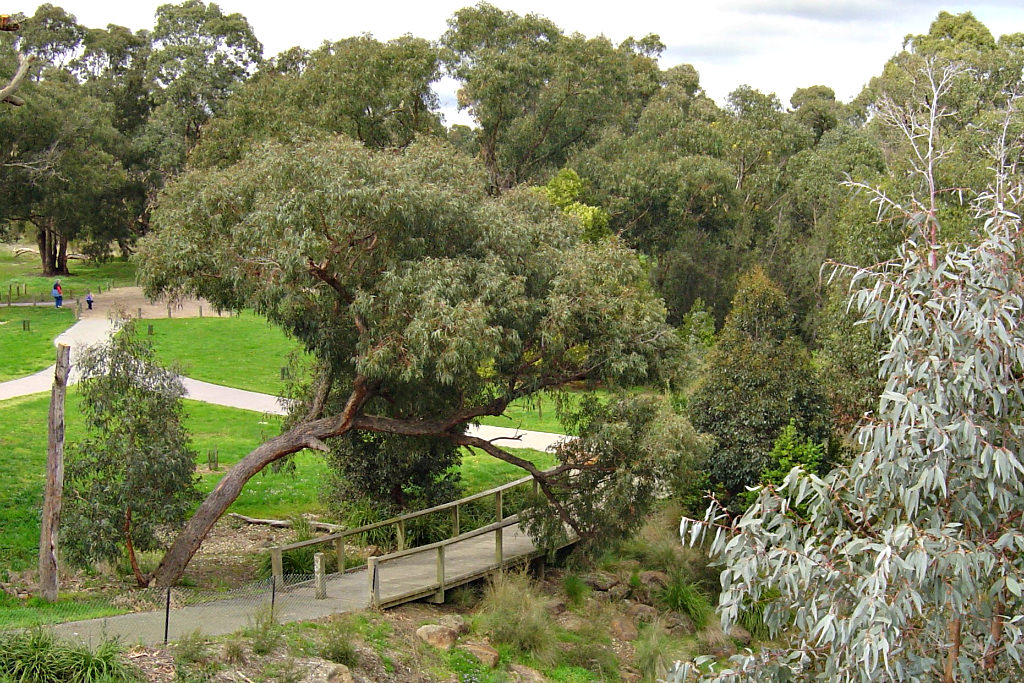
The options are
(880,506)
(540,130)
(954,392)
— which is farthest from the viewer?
(540,130)

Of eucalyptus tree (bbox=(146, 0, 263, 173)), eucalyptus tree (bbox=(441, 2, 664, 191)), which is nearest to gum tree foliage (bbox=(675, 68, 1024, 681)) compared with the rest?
eucalyptus tree (bbox=(441, 2, 664, 191))

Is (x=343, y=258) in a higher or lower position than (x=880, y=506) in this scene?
higher

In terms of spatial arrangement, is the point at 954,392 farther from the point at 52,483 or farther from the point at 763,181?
the point at 763,181

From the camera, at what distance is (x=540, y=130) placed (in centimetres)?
3812

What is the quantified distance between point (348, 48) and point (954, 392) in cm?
3145

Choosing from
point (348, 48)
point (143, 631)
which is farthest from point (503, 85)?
point (143, 631)

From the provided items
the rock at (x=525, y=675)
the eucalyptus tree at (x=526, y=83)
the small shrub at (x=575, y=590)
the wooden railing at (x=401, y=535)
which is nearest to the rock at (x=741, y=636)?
the small shrub at (x=575, y=590)

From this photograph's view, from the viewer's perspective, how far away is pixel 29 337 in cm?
3534

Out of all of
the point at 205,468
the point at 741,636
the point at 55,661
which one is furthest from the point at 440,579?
the point at 205,468

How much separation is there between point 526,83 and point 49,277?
2982cm

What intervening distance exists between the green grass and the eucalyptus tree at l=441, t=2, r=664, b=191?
10.1 meters

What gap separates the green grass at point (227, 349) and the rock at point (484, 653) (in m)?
18.4

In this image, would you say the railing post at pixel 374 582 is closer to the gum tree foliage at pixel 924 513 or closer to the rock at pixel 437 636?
the rock at pixel 437 636

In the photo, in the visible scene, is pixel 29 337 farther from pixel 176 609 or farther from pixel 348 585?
pixel 176 609
